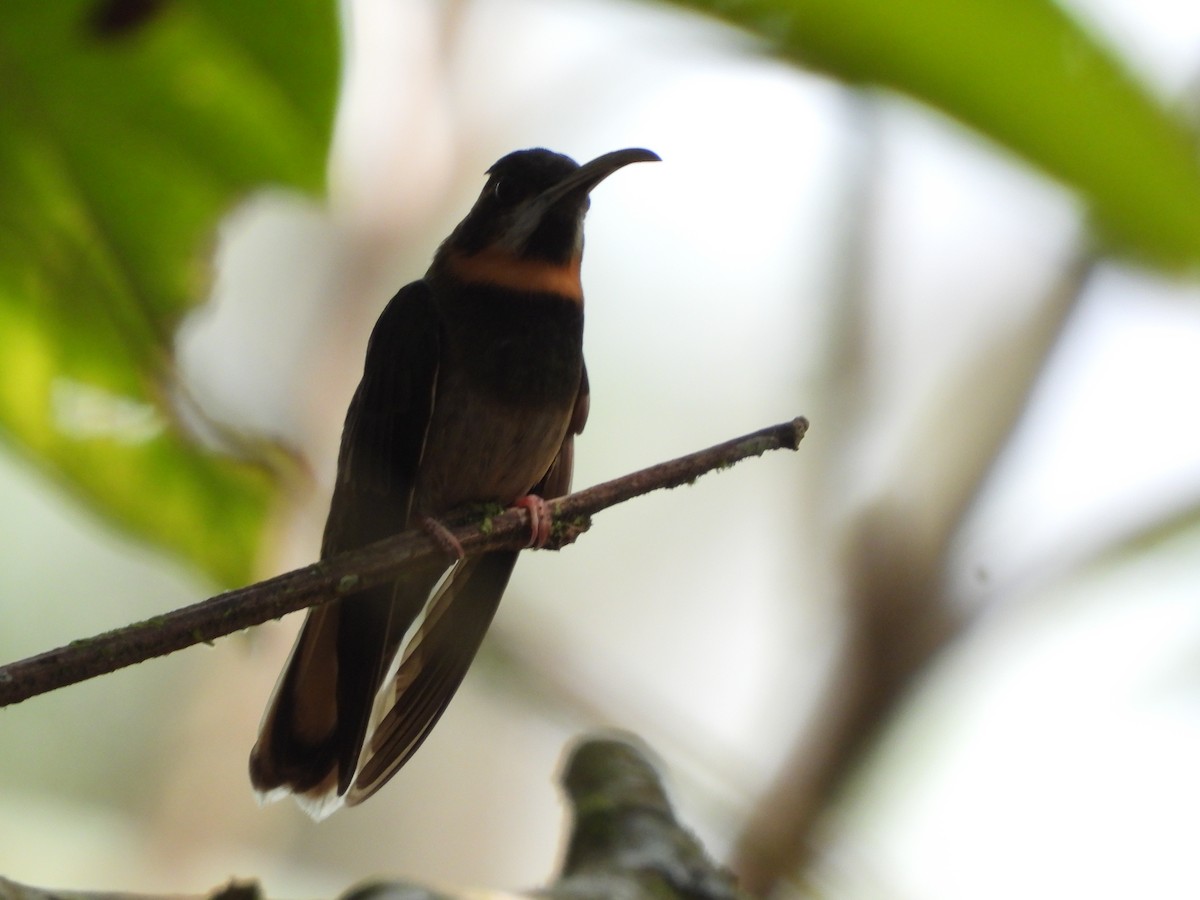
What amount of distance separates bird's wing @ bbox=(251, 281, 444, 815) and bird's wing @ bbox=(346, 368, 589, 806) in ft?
0.18

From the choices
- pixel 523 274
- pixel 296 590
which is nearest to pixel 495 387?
pixel 523 274

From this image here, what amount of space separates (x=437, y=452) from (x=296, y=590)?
0.94m

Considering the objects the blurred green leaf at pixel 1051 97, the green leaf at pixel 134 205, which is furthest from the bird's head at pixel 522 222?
the blurred green leaf at pixel 1051 97

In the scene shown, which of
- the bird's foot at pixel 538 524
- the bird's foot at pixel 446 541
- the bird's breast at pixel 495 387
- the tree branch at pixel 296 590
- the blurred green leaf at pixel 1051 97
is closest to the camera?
the blurred green leaf at pixel 1051 97

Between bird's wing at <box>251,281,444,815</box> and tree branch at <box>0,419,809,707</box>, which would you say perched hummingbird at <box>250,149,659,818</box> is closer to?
bird's wing at <box>251,281,444,815</box>

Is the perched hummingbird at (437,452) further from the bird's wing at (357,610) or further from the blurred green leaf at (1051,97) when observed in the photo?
the blurred green leaf at (1051,97)

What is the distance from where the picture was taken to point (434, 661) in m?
1.92

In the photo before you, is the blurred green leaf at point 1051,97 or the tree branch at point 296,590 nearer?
the blurred green leaf at point 1051,97

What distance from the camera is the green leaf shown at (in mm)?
1526

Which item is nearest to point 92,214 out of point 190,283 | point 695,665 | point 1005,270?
point 190,283

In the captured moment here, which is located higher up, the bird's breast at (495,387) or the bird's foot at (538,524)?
the bird's breast at (495,387)

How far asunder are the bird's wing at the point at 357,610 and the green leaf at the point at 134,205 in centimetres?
31

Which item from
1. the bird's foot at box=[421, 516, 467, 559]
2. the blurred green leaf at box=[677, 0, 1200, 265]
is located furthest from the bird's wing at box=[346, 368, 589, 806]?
the blurred green leaf at box=[677, 0, 1200, 265]

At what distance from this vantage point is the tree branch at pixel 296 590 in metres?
0.96
